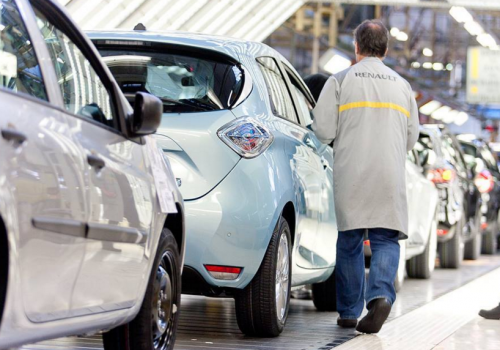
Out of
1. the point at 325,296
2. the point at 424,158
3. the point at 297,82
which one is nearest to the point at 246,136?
the point at 297,82

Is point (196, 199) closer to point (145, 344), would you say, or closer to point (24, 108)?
point (145, 344)

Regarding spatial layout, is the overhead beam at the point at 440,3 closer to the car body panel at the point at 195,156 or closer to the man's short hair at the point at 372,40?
the man's short hair at the point at 372,40

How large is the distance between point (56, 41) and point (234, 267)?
2323 millimetres

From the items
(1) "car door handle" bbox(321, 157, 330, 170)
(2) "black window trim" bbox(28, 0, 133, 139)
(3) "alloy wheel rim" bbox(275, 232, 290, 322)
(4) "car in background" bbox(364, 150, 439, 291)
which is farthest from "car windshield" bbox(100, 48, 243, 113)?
(4) "car in background" bbox(364, 150, 439, 291)

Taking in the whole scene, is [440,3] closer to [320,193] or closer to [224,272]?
[320,193]

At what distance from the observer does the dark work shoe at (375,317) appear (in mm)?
7590

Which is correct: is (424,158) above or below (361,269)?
below

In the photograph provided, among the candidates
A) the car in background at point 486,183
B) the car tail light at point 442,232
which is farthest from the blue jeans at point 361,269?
the car in background at point 486,183

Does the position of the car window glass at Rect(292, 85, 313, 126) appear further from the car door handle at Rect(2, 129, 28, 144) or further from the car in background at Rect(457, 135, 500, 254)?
the car in background at Rect(457, 135, 500, 254)

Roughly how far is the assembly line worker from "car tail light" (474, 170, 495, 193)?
1345 centimetres

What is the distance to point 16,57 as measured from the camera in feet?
13.8

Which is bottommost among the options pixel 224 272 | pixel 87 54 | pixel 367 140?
pixel 224 272

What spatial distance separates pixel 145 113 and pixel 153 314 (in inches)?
40.0

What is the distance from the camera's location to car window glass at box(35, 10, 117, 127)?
4645mm
